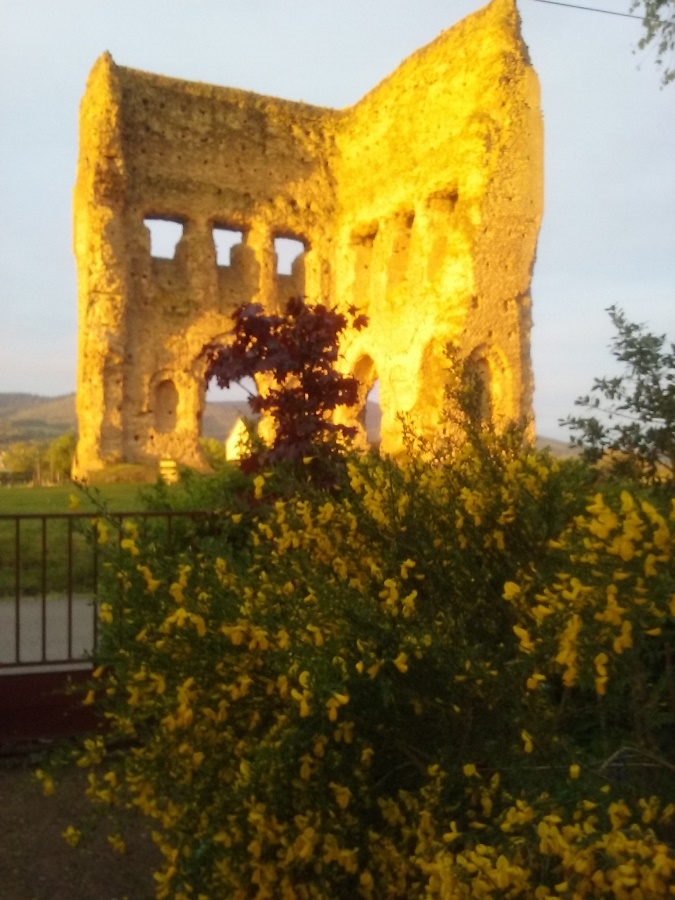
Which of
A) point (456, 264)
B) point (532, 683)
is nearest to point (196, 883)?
point (532, 683)

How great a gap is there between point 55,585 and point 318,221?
15.2m

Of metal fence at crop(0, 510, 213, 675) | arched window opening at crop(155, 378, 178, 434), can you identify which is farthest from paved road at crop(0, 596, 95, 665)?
arched window opening at crop(155, 378, 178, 434)

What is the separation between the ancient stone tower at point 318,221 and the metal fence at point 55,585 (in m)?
9.56

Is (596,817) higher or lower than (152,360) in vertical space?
lower

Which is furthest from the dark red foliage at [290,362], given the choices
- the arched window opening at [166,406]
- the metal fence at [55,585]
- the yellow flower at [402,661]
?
the arched window opening at [166,406]

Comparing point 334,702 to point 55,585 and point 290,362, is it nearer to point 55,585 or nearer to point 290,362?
point 290,362

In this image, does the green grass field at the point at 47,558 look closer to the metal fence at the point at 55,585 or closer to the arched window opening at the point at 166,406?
the metal fence at the point at 55,585

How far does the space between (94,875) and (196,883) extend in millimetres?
1309

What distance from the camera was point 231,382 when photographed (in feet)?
18.9

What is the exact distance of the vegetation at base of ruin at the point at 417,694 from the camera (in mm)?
1754

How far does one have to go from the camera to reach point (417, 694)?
7.80 feet

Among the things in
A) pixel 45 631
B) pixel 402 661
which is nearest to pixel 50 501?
pixel 45 631

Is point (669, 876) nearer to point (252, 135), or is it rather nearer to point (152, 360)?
point (152, 360)

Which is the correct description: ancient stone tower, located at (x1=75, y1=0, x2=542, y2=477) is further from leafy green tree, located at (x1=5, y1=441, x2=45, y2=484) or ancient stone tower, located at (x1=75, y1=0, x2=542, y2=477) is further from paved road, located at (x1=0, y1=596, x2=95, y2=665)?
paved road, located at (x1=0, y1=596, x2=95, y2=665)
